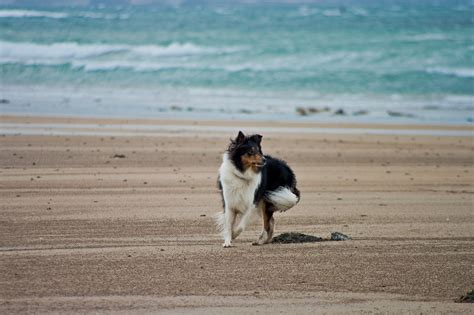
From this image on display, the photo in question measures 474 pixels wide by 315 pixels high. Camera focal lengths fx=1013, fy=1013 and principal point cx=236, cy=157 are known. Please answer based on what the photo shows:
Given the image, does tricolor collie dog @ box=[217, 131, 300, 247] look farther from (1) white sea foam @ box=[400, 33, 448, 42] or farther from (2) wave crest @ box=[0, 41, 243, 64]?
(1) white sea foam @ box=[400, 33, 448, 42]

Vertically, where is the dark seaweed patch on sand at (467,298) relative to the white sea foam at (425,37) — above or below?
above

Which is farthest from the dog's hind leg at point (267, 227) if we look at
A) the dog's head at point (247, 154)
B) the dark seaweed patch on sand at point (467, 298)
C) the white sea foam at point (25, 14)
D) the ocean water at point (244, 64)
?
the white sea foam at point (25, 14)

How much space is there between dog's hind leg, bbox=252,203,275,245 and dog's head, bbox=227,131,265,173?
1.87 feet

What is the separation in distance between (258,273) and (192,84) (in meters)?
32.2

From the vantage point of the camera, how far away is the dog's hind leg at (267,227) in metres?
10.2

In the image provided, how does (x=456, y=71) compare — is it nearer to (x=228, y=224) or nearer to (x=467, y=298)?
(x=228, y=224)

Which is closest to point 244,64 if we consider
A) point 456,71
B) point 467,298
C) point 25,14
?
point 456,71

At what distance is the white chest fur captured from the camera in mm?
10250

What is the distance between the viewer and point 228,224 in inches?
403

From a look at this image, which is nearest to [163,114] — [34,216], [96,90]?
[96,90]

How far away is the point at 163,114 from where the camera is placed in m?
28.0

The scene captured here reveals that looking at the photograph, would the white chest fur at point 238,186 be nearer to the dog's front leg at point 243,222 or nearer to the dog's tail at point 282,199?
the dog's front leg at point 243,222

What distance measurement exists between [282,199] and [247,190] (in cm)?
51

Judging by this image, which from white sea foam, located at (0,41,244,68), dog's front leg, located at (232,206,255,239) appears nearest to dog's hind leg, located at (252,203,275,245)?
dog's front leg, located at (232,206,255,239)
